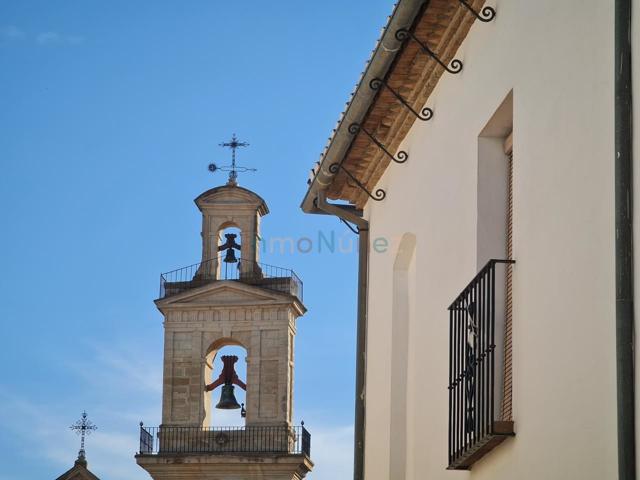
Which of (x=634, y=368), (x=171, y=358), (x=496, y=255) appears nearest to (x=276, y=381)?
(x=171, y=358)

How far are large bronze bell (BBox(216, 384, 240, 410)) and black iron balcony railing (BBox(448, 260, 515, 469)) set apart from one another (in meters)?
28.0

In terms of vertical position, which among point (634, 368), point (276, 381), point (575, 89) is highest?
point (276, 381)

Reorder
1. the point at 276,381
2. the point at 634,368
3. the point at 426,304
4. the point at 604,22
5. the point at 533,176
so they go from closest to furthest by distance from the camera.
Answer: the point at 634,368 → the point at 604,22 → the point at 533,176 → the point at 426,304 → the point at 276,381

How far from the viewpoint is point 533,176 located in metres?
8.03

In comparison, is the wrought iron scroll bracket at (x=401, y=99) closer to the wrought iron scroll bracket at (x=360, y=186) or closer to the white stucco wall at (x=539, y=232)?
the white stucco wall at (x=539, y=232)

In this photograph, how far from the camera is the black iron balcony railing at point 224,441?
39.0 m

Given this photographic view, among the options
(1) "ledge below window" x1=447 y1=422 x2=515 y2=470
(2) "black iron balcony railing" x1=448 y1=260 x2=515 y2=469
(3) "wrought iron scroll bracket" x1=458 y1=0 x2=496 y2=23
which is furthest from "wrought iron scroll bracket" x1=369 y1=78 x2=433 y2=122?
(1) "ledge below window" x1=447 y1=422 x2=515 y2=470

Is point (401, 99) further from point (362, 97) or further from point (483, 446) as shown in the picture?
point (483, 446)

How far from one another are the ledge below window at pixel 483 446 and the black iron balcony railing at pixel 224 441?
2998 cm

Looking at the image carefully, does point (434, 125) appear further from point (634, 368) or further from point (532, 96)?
point (634, 368)

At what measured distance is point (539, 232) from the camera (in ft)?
25.8

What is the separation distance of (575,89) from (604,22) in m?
0.44

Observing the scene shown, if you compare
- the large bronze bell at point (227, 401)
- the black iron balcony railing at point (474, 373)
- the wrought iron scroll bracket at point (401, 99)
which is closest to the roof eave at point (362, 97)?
the wrought iron scroll bracket at point (401, 99)

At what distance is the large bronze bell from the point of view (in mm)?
37156
